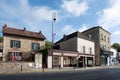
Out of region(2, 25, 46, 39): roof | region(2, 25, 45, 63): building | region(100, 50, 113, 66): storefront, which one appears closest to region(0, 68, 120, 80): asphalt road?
region(2, 25, 45, 63): building

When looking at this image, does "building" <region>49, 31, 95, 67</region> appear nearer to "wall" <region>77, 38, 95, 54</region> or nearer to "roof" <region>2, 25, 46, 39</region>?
"wall" <region>77, 38, 95, 54</region>

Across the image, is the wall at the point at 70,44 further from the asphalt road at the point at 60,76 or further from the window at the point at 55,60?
the asphalt road at the point at 60,76

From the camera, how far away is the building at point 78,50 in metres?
46.5

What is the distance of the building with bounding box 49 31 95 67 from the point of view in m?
46.5

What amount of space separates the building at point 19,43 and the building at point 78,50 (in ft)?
22.8

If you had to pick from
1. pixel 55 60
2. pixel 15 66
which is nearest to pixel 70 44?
pixel 55 60

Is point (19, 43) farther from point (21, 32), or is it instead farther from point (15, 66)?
point (15, 66)

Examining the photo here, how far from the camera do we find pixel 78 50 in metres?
49.5

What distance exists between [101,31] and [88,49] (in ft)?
30.7

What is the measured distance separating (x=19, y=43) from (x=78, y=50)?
1470 centimetres

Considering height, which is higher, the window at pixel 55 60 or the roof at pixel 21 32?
the roof at pixel 21 32

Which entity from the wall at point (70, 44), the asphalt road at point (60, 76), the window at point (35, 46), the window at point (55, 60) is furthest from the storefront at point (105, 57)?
the asphalt road at point (60, 76)

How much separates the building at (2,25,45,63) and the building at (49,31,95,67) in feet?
22.8

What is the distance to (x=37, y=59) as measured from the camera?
36.7 m
